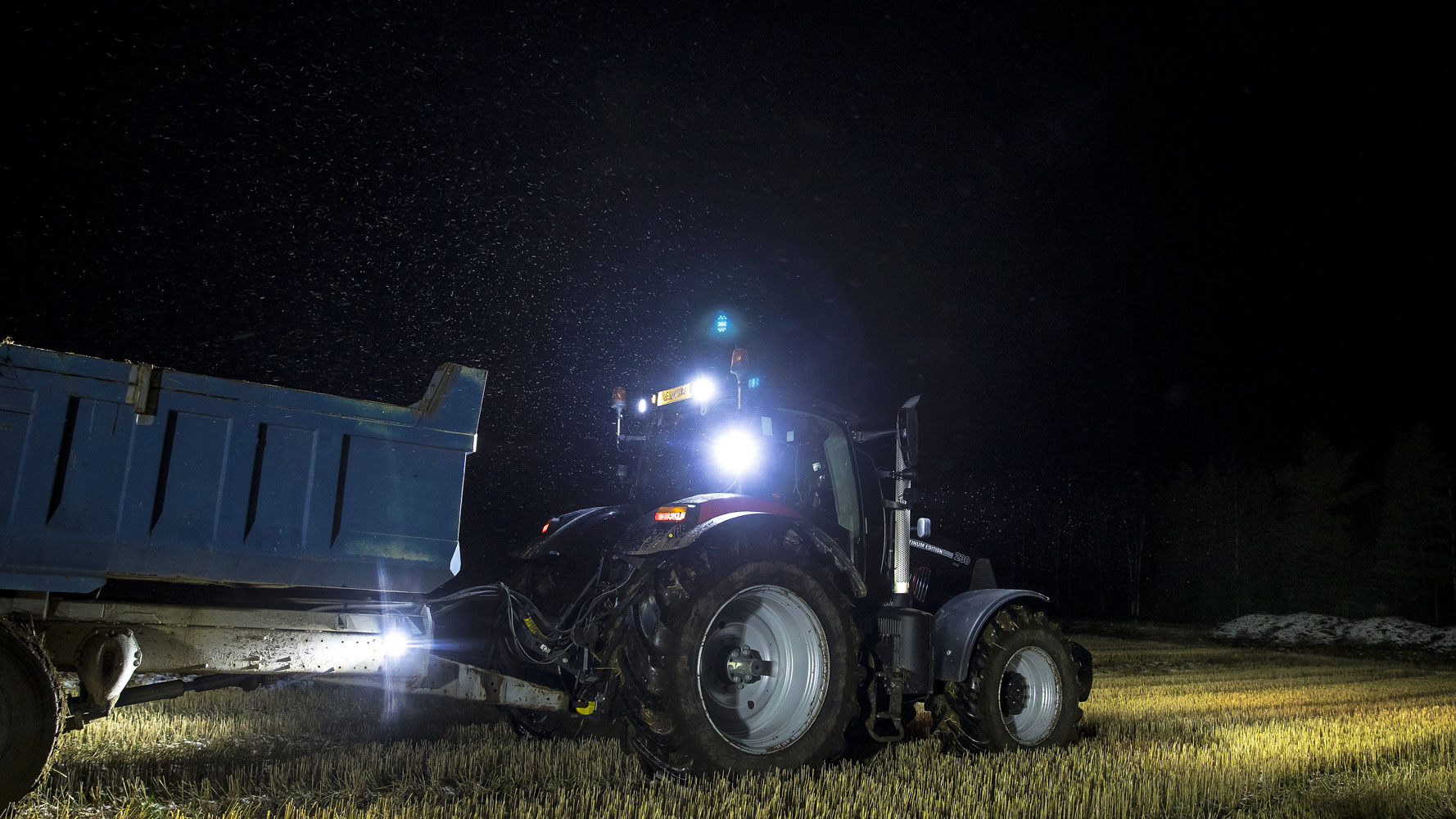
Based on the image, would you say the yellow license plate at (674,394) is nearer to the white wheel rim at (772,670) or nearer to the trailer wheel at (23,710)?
the white wheel rim at (772,670)

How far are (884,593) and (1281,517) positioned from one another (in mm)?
46453

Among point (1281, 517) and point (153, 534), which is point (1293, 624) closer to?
point (1281, 517)

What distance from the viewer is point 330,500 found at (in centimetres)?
397

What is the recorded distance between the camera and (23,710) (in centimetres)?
329

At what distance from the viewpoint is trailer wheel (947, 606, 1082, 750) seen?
19.2ft

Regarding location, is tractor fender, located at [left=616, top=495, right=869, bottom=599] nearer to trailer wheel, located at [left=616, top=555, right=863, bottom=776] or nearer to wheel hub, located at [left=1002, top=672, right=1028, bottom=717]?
trailer wheel, located at [left=616, top=555, right=863, bottom=776]

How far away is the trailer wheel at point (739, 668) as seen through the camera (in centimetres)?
448

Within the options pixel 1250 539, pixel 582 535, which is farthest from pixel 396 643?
pixel 1250 539

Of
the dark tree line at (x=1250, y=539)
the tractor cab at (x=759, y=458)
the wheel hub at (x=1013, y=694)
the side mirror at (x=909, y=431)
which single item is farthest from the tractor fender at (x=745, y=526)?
the dark tree line at (x=1250, y=539)

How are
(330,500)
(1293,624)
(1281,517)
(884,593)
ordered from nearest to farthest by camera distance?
1. (330,500)
2. (884,593)
3. (1293,624)
4. (1281,517)

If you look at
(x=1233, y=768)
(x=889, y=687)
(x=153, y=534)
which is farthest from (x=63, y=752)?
(x=1233, y=768)

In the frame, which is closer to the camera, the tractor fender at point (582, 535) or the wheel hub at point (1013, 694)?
the tractor fender at point (582, 535)

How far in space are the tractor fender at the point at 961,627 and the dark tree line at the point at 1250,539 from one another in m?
42.9

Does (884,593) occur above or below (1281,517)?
below
